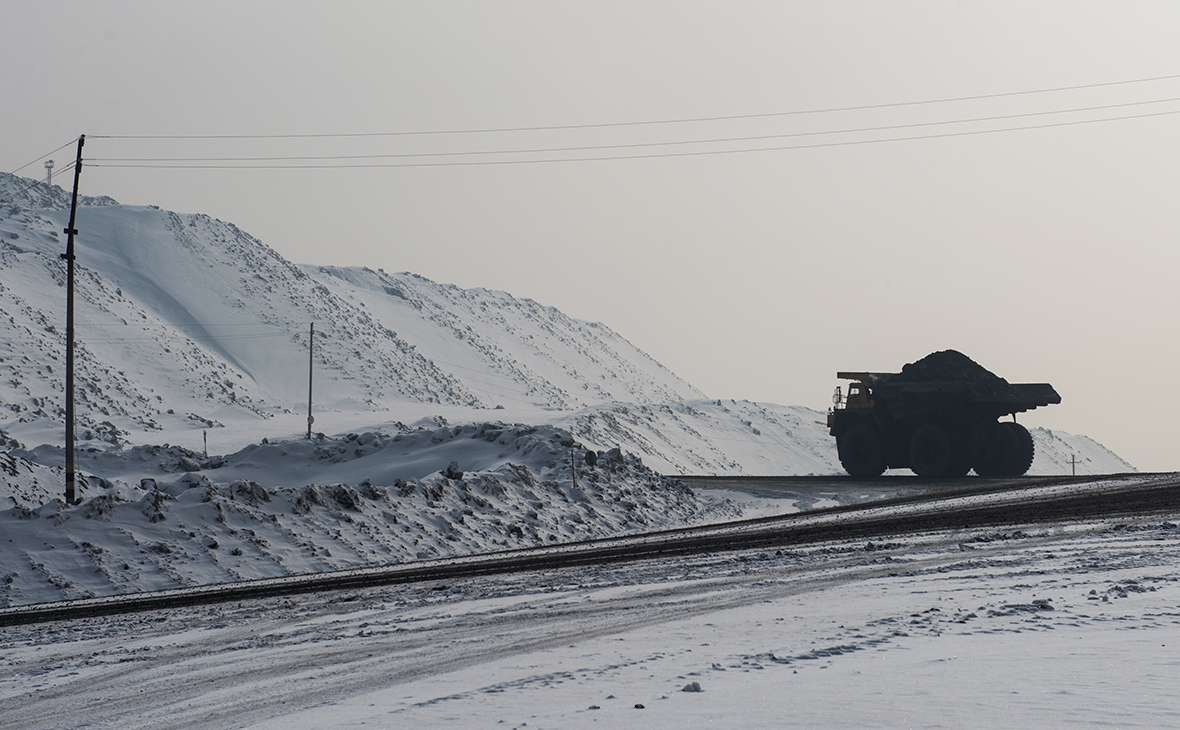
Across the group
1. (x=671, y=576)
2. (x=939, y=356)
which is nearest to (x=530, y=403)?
(x=939, y=356)

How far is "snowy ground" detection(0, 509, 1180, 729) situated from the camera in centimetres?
523

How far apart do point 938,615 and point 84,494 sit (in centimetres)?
1892

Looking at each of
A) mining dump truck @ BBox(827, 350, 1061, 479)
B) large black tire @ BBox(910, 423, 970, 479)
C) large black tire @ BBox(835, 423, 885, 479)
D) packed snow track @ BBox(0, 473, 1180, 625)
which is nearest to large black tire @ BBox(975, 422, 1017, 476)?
mining dump truck @ BBox(827, 350, 1061, 479)

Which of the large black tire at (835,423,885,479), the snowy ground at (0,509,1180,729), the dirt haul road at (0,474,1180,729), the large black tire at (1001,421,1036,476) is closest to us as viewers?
the snowy ground at (0,509,1180,729)

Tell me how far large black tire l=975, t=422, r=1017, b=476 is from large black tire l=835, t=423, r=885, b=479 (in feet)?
9.34

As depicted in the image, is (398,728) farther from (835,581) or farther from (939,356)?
(939,356)

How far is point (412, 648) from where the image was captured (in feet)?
26.4

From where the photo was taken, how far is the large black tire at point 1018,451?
31703mm

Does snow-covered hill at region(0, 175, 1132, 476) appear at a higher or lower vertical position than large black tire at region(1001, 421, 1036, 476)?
higher

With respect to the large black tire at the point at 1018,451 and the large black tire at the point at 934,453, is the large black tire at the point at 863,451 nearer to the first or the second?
the large black tire at the point at 934,453

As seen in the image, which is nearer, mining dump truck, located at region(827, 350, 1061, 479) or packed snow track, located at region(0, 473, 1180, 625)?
packed snow track, located at region(0, 473, 1180, 625)

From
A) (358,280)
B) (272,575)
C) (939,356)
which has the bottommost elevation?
(272,575)

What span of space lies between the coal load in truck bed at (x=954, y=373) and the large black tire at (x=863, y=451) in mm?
1957

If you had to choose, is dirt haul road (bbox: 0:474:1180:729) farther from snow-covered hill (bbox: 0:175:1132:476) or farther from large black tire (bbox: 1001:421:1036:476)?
snow-covered hill (bbox: 0:175:1132:476)
